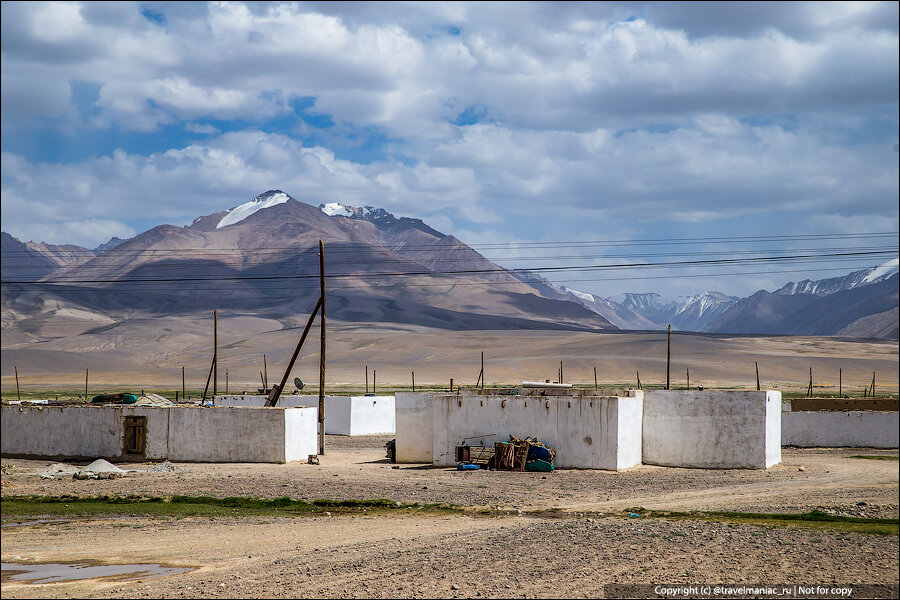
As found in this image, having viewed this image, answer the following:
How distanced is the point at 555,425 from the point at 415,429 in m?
6.29

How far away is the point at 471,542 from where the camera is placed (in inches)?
691

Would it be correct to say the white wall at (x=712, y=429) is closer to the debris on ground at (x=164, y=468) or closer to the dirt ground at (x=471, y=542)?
the dirt ground at (x=471, y=542)

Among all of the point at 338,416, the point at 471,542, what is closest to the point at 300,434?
the point at 338,416

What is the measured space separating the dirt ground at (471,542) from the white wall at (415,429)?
6866 mm

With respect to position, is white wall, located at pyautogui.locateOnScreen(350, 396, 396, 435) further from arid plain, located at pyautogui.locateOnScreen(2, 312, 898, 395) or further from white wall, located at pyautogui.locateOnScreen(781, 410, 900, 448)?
arid plain, located at pyautogui.locateOnScreen(2, 312, 898, 395)

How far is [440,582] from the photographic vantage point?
13.9 meters

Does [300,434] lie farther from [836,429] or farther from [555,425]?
[836,429]

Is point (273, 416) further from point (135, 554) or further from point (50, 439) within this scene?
point (135, 554)

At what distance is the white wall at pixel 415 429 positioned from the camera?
36.8 meters

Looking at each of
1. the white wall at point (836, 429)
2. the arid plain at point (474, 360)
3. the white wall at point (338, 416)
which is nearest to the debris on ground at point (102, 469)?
the white wall at point (338, 416)

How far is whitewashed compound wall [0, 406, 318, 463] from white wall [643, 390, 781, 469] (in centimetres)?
1331

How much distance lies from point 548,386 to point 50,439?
796 inches

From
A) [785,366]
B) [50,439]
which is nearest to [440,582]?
[50,439]

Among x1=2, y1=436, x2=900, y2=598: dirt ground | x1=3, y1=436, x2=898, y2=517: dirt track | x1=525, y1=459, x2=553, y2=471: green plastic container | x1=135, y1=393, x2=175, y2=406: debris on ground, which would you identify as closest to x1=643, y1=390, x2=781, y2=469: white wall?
x1=3, y1=436, x2=898, y2=517: dirt track
